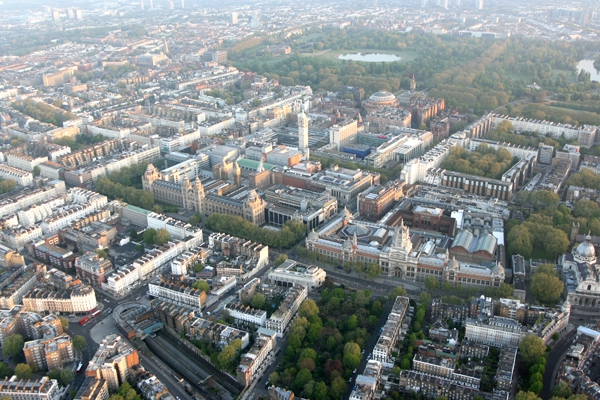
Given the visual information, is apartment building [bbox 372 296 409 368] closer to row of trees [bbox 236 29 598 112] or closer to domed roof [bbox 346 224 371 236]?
domed roof [bbox 346 224 371 236]

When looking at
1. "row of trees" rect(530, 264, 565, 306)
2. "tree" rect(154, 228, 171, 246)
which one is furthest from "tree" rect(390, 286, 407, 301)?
"tree" rect(154, 228, 171, 246)

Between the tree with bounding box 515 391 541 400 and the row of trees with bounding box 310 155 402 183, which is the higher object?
the tree with bounding box 515 391 541 400

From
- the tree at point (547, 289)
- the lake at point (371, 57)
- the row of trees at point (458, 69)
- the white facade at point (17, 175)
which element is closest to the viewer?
the tree at point (547, 289)

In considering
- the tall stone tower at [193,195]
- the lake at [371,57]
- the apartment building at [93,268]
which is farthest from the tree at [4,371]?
the lake at [371,57]

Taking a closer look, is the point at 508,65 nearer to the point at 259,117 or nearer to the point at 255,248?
the point at 259,117

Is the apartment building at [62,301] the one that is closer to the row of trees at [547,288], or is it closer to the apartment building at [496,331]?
the apartment building at [496,331]
